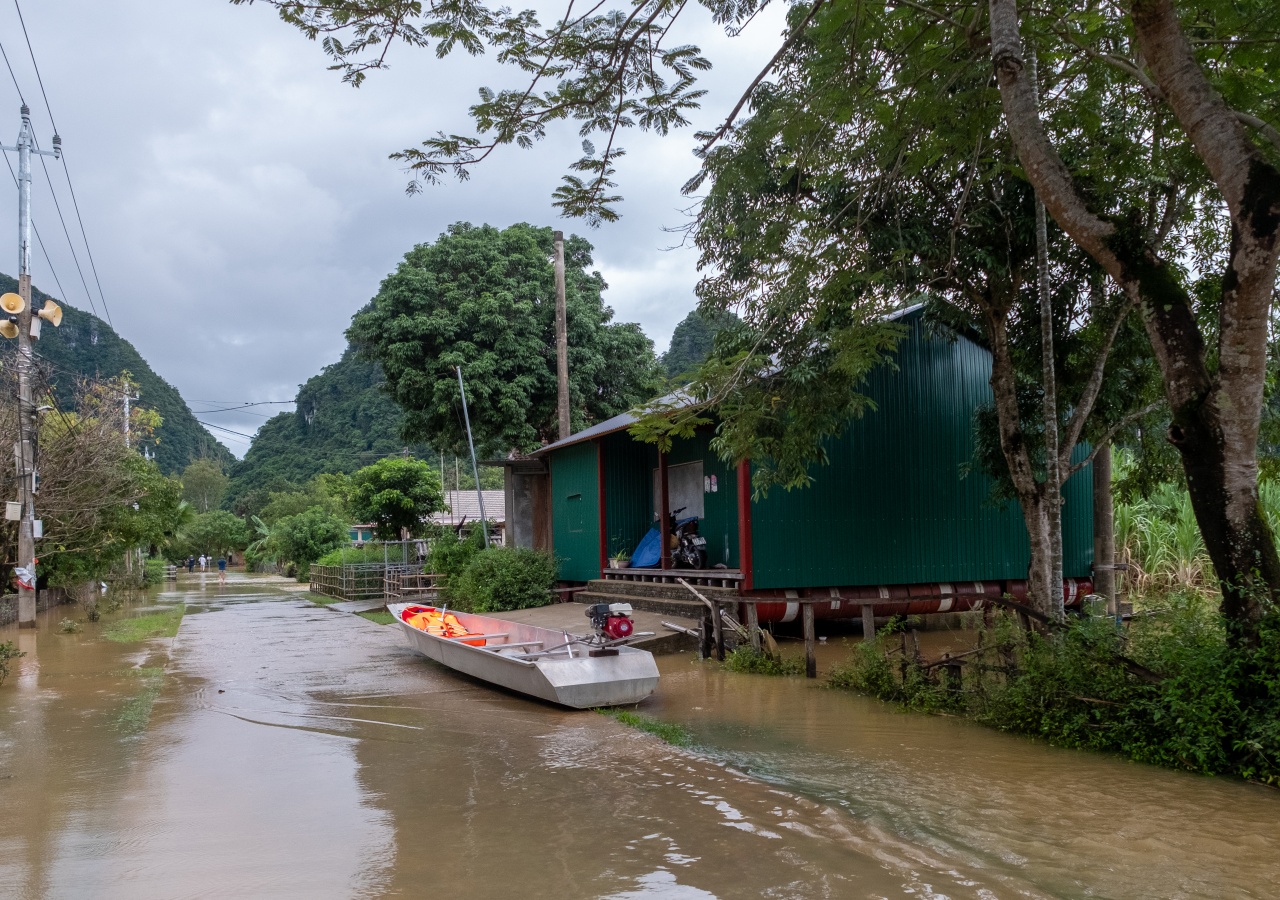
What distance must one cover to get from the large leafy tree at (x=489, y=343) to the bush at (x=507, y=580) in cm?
672

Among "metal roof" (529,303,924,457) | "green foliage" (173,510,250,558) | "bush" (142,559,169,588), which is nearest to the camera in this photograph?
"metal roof" (529,303,924,457)

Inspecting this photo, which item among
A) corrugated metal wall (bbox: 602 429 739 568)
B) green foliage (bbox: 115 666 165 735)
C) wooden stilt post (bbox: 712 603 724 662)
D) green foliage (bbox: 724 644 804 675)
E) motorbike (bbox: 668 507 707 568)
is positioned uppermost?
corrugated metal wall (bbox: 602 429 739 568)

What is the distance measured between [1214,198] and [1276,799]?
21.4ft

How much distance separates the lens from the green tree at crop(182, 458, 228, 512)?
7219 cm

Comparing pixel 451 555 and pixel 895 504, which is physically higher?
pixel 895 504

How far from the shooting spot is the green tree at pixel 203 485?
7219 centimetres

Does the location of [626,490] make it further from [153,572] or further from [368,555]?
[153,572]

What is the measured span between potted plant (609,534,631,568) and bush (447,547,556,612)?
52.5 inches

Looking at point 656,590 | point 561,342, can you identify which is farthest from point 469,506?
point 656,590

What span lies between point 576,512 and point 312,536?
27.2 m

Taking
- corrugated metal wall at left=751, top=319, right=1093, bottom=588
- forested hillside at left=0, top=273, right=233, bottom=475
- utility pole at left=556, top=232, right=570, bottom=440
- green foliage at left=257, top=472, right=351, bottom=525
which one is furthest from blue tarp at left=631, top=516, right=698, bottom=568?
forested hillside at left=0, top=273, right=233, bottom=475

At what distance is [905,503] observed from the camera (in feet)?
48.9

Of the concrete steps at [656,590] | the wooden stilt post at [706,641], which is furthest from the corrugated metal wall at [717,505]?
the wooden stilt post at [706,641]

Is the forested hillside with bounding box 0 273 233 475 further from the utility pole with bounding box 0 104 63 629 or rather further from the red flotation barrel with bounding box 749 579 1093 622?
the red flotation barrel with bounding box 749 579 1093 622
